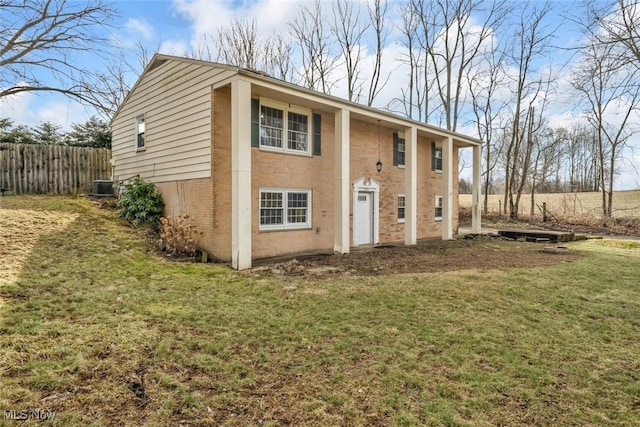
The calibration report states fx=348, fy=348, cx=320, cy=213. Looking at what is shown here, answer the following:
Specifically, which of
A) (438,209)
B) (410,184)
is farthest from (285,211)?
(438,209)

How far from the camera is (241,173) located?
8352mm

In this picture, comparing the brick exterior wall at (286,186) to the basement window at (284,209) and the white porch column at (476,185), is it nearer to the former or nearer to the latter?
the basement window at (284,209)

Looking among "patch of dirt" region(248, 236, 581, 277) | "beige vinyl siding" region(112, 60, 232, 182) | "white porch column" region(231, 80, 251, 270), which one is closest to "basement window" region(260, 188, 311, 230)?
"patch of dirt" region(248, 236, 581, 277)

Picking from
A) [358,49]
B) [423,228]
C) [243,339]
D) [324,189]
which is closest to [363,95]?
[358,49]

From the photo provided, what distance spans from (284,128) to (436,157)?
9136mm

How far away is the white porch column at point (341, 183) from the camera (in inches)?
429

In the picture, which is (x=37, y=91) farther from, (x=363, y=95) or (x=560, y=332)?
(x=363, y=95)

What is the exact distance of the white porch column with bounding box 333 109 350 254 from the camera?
1089 centimetres

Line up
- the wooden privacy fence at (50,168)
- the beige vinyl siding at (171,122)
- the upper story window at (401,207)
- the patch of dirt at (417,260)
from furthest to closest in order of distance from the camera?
the upper story window at (401,207), the wooden privacy fence at (50,168), the beige vinyl siding at (171,122), the patch of dirt at (417,260)

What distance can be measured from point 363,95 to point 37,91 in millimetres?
19993

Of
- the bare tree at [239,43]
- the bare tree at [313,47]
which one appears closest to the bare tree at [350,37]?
the bare tree at [313,47]

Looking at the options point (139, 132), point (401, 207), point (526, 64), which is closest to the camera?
point (139, 132)

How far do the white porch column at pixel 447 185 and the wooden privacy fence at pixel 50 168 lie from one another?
1451cm

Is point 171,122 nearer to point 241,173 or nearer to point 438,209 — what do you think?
point 241,173
